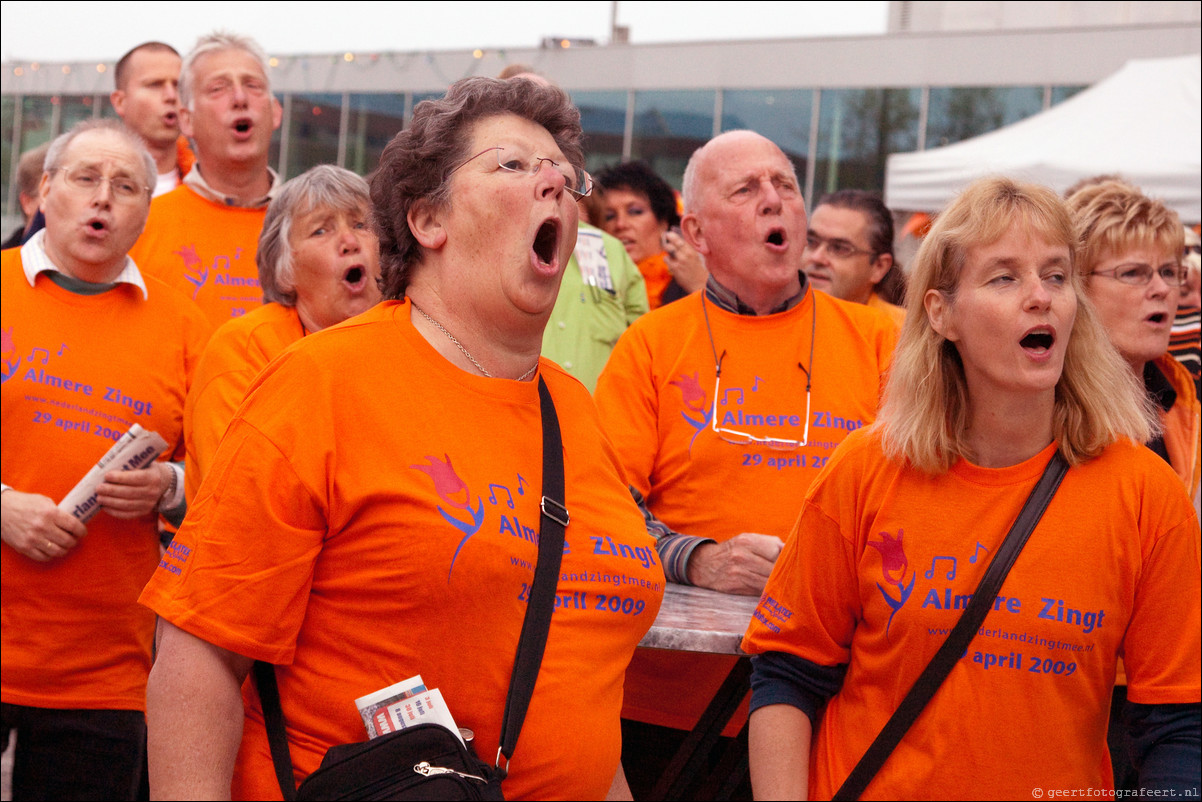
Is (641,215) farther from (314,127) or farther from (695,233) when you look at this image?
→ (314,127)

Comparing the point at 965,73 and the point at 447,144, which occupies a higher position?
the point at 965,73

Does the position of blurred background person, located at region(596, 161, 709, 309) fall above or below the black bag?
above

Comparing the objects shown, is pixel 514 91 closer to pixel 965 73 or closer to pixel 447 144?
pixel 447 144

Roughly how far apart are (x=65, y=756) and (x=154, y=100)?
3.06 meters

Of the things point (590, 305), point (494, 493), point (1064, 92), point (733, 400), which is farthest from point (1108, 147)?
point (1064, 92)

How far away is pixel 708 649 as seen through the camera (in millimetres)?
2539

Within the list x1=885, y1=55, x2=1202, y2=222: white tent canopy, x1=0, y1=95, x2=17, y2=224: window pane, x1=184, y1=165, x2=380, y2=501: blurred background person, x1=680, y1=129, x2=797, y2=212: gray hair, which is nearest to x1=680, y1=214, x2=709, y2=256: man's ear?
x1=680, y1=129, x2=797, y2=212: gray hair

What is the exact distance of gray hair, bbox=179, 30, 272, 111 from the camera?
471 centimetres

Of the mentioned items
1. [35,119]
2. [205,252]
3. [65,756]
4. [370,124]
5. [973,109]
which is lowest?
[65,756]

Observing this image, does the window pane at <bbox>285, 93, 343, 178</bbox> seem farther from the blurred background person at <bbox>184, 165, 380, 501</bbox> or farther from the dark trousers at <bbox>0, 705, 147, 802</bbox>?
the dark trousers at <bbox>0, 705, 147, 802</bbox>

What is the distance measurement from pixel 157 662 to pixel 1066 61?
48.1 ft

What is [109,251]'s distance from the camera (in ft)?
12.1

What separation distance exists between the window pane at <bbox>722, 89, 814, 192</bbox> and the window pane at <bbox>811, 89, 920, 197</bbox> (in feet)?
0.74

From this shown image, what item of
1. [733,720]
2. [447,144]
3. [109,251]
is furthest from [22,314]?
[733,720]
